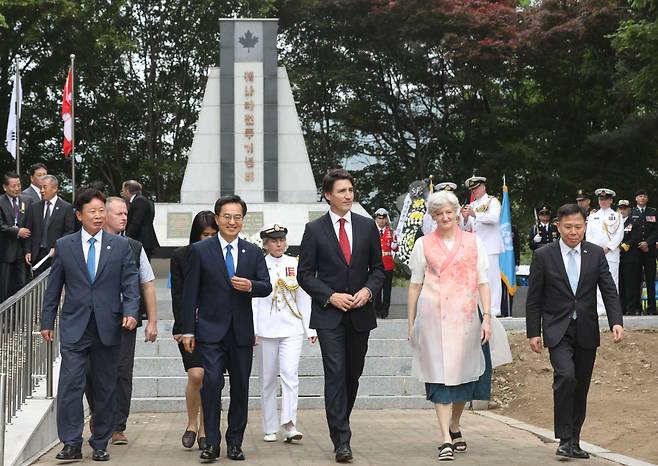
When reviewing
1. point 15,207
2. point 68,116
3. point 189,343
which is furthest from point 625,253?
point 68,116

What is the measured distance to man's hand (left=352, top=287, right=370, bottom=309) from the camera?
817 centimetres

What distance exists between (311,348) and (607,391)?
3.44 metres

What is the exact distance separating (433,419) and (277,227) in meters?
2.68

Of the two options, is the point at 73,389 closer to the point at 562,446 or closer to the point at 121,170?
the point at 562,446

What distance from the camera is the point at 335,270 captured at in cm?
830

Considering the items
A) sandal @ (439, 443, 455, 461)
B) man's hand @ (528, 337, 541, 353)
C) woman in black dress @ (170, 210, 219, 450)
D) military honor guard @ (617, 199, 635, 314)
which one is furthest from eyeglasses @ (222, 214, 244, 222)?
military honor guard @ (617, 199, 635, 314)

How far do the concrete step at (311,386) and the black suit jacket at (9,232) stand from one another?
2448 mm

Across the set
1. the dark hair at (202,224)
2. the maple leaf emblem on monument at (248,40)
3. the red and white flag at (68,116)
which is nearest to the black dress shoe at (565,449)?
the dark hair at (202,224)

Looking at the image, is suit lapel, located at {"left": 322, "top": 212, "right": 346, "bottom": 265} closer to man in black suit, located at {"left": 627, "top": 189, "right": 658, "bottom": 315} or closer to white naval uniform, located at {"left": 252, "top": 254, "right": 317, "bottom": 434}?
white naval uniform, located at {"left": 252, "top": 254, "right": 317, "bottom": 434}

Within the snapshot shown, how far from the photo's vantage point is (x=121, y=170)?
35.0m

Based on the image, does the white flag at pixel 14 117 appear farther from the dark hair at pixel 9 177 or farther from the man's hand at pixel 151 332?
the man's hand at pixel 151 332

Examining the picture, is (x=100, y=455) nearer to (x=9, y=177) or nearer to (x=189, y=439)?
(x=189, y=439)

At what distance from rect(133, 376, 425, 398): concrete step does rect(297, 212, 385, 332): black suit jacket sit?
4.35 metres

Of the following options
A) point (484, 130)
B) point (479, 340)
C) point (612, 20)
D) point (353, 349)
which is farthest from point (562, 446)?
point (484, 130)
